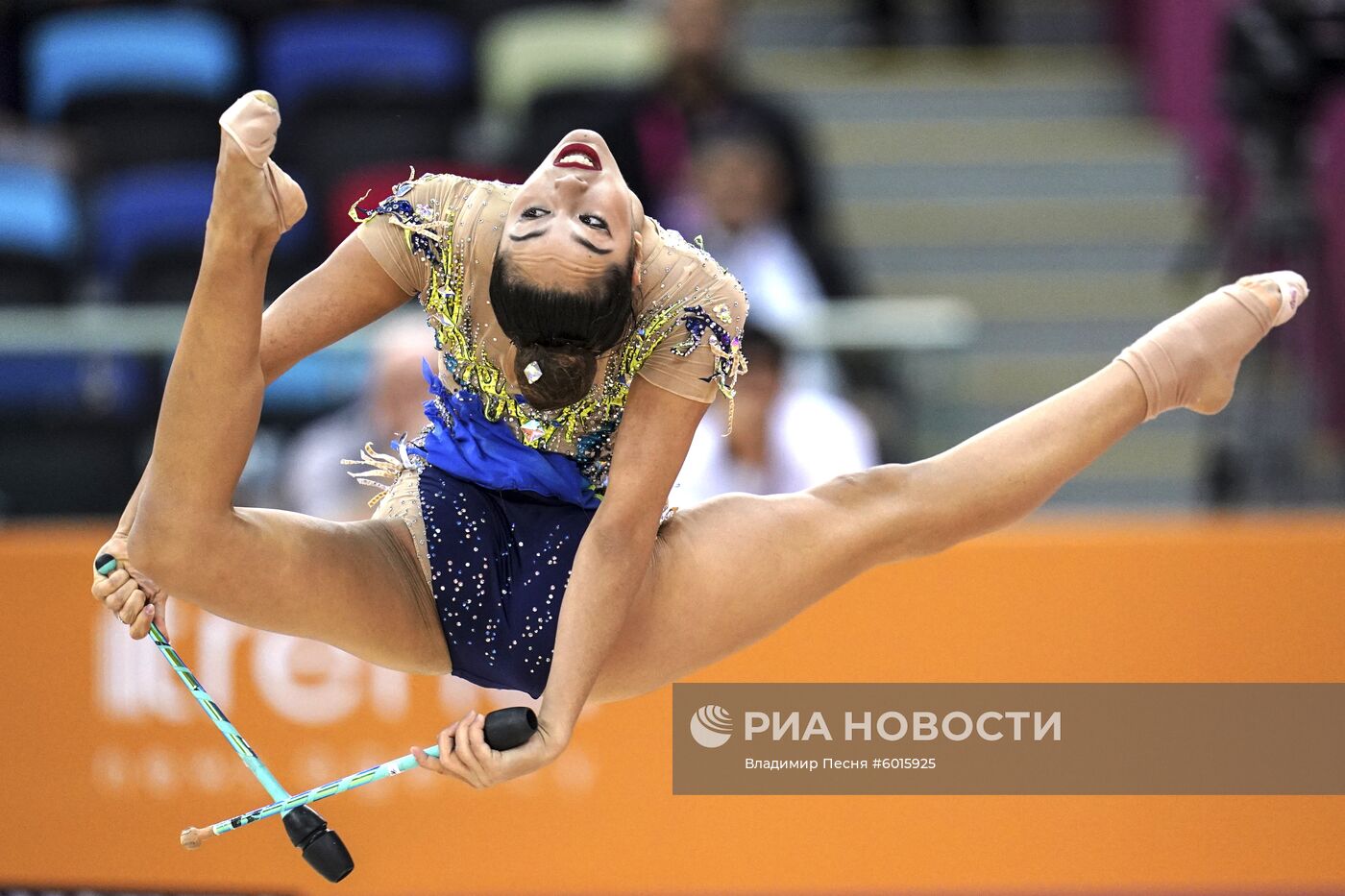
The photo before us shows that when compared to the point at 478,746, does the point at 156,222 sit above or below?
above

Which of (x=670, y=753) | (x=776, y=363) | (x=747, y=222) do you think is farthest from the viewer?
(x=747, y=222)

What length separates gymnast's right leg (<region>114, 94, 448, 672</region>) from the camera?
2186mm

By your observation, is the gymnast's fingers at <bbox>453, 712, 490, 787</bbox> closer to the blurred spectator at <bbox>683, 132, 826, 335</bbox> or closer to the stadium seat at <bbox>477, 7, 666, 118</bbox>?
the blurred spectator at <bbox>683, 132, 826, 335</bbox>

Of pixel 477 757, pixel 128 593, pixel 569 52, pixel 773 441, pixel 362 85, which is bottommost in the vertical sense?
pixel 477 757

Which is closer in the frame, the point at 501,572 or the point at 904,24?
the point at 501,572

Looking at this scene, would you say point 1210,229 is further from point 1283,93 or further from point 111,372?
point 111,372

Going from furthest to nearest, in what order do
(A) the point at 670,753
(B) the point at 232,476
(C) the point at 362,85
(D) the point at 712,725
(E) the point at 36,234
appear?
(C) the point at 362,85 → (E) the point at 36,234 → (A) the point at 670,753 → (D) the point at 712,725 → (B) the point at 232,476

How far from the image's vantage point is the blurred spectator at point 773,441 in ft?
14.0

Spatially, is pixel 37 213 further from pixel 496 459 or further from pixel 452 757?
pixel 452 757

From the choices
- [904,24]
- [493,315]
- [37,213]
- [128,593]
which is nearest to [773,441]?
[493,315]

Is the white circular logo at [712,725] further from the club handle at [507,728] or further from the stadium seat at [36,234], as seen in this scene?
the stadium seat at [36,234]

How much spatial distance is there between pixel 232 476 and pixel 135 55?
3.78 meters

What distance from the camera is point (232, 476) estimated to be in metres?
2.27

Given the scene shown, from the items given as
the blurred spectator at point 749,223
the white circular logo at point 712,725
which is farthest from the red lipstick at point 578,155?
the blurred spectator at point 749,223
